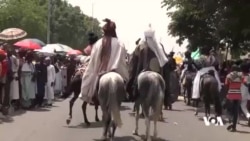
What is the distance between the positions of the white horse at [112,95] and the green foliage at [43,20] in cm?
3906

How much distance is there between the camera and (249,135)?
14719 mm

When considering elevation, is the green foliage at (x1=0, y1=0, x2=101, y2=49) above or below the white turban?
above

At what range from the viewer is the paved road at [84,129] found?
1312 centimetres

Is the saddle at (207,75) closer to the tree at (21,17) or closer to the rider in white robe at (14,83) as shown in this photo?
the rider in white robe at (14,83)

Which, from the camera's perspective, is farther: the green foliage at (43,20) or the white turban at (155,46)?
the green foliage at (43,20)

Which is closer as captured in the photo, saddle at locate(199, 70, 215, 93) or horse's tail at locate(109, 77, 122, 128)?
horse's tail at locate(109, 77, 122, 128)

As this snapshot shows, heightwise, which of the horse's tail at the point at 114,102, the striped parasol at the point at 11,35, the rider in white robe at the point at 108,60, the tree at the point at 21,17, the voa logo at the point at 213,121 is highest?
the tree at the point at 21,17

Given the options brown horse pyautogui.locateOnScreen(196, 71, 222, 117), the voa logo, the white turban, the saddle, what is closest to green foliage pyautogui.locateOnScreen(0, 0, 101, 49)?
the voa logo

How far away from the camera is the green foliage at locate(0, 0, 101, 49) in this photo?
195ft

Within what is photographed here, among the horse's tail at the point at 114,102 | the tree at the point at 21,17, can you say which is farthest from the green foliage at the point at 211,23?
the tree at the point at 21,17

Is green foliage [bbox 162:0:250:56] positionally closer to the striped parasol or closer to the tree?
the striped parasol

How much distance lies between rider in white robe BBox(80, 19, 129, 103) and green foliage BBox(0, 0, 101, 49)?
38229mm

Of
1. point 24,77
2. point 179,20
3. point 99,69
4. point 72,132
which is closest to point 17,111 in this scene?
point 24,77

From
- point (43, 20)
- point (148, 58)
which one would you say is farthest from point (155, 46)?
point (43, 20)
